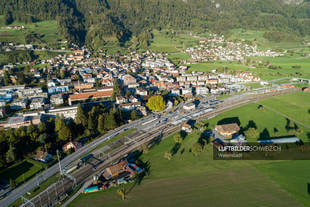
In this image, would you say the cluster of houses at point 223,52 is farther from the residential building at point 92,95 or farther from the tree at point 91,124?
the tree at point 91,124

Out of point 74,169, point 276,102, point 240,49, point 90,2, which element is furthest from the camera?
point 90,2

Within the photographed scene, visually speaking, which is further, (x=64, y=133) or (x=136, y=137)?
(x=136, y=137)

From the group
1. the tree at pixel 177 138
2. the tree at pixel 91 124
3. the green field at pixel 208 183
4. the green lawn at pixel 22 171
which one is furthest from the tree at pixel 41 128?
the tree at pixel 177 138

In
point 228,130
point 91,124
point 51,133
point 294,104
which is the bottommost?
point 51,133

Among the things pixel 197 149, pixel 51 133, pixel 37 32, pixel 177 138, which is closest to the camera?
pixel 197 149

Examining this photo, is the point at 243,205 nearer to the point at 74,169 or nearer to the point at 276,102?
the point at 74,169

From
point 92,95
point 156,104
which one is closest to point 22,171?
point 92,95

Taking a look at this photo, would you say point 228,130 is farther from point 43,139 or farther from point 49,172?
point 43,139

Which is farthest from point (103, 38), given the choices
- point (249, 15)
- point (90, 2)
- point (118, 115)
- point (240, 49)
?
point (249, 15)
